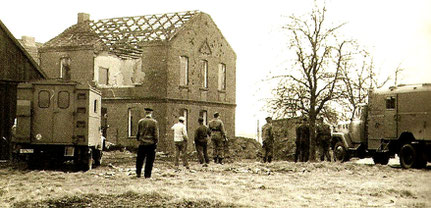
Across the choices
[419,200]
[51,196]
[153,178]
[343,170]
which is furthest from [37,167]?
[419,200]

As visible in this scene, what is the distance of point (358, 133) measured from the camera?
23.6m

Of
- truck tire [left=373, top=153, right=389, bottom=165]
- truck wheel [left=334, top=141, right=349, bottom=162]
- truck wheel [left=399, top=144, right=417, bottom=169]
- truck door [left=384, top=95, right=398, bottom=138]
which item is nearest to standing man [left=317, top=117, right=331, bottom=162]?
truck wheel [left=334, top=141, right=349, bottom=162]

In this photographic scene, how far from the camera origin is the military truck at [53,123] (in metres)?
18.0

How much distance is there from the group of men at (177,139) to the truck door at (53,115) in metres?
3.36

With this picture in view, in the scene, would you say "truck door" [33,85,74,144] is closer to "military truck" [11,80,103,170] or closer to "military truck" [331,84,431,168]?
"military truck" [11,80,103,170]

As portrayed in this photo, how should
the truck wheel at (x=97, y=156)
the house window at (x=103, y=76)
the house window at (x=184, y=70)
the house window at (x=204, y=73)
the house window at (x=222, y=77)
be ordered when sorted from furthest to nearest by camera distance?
the house window at (x=222, y=77) → the house window at (x=204, y=73) → the house window at (x=103, y=76) → the house window at (x=184, y=70) → the truck wheel at (x=97, y=156)

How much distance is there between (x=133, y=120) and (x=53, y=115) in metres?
18.0

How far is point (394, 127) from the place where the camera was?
68.1 ft

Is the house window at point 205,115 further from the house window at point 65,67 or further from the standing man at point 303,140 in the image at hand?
the standing man at point 303,140

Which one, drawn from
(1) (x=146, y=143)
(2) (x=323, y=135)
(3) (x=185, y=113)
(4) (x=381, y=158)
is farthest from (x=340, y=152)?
(3) (x=185, y=113)

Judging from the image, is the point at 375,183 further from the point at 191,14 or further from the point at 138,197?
the point at 191,14

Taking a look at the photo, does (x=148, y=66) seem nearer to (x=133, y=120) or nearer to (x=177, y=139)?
(x=133, y=120)

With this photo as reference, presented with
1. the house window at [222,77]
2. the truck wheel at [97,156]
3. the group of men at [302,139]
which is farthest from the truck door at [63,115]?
the house window at [222,77]

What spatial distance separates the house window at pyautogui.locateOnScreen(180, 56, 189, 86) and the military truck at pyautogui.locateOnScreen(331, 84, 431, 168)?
601 inches
